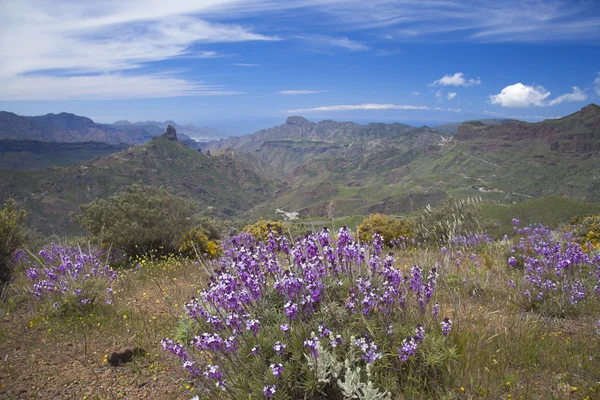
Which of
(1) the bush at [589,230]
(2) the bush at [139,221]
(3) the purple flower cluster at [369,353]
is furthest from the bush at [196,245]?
(1) the bush at [589,230]

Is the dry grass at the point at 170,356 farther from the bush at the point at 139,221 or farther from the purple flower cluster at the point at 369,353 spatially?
the bush at the point at 139,221

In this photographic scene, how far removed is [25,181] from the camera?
186 meters

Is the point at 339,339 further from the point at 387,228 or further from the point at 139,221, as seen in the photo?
the point at 387,228

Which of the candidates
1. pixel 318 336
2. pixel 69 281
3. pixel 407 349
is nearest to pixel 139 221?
pixel 69 281

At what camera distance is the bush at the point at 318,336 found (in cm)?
328

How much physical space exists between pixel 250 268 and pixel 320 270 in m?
0.83

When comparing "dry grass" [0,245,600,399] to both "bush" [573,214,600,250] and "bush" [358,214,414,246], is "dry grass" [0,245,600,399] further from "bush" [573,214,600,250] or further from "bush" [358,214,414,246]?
"bush" [573,214,600,250]

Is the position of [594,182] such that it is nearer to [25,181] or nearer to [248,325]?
[248,325]

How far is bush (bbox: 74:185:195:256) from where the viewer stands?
40.0 feet

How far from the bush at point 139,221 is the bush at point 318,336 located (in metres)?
9.17

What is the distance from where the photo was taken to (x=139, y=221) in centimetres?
1286

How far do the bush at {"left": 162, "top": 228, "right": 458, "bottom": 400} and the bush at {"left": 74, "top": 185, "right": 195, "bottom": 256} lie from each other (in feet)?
30.1

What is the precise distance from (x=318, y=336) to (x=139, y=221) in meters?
11.2

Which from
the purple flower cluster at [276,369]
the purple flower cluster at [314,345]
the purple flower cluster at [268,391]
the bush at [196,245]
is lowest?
the bush at [196,245]
